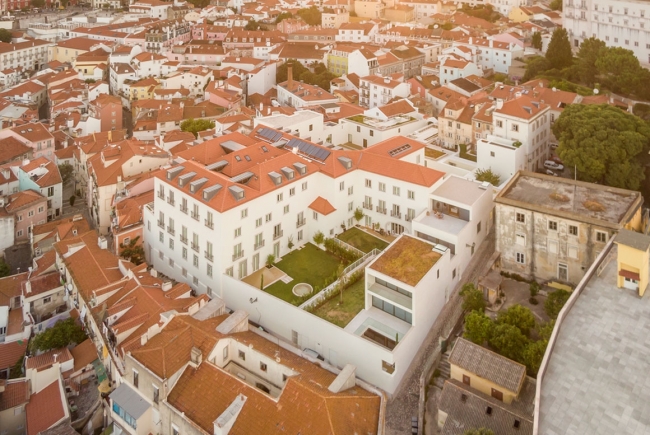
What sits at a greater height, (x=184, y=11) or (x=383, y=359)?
(x=184, y=11)

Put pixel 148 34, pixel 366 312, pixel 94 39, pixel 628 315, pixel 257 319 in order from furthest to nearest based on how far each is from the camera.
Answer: pixel 94 39, pixel 148 34, pixel 257 319, pixel 366 312, pixel 628 315

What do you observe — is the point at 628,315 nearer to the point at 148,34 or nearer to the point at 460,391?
the point at 460,391

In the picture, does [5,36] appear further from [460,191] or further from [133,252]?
[460,191]

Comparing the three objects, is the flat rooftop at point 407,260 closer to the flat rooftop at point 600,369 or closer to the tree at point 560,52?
the flat rooftop at point 600,369

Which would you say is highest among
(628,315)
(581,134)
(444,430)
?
(581,134)

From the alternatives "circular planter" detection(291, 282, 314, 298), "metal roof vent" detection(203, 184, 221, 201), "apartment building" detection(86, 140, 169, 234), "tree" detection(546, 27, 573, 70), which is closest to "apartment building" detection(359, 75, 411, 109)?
"tree" detection(546, 27, 573, 70)

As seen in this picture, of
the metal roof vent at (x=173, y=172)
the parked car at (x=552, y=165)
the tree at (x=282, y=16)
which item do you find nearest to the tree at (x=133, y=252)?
the metal roof vent at (x=173, y=172)

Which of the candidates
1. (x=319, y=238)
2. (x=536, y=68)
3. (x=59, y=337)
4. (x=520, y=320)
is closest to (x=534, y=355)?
(x=520, y=320)

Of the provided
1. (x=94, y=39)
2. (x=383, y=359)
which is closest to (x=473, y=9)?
(x=94, y=39)
